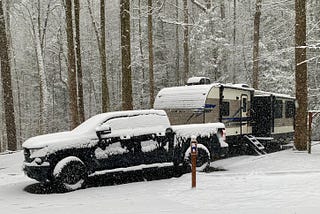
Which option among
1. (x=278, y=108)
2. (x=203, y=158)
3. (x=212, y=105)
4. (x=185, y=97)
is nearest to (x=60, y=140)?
(x=203, y=158)

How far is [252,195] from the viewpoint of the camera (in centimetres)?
777

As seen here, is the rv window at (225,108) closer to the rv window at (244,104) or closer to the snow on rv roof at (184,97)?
the snow on rv roof at (184,97)

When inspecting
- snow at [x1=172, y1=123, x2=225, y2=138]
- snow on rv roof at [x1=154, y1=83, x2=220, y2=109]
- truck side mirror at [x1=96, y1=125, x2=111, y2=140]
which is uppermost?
snow on rv roof at [x1=154, y1=83, x2=220, y2=109]

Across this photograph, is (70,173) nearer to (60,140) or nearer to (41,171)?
(41,171)

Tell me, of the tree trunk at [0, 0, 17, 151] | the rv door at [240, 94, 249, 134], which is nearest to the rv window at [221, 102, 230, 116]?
the rv door at [240, 94, 249, 134]

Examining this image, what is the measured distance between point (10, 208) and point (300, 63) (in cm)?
1011

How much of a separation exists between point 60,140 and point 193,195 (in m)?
3.68

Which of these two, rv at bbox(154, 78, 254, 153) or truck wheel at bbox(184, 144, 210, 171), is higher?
rv at bbox(154, 78, 254, 153)

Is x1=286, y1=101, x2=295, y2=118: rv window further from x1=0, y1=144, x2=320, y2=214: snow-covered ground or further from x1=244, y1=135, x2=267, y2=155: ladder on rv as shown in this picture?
x1=0, y1=144, x2=320, y2=214: snow-covered ground

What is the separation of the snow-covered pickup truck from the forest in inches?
228

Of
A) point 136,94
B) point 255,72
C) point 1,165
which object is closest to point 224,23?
point 255,72

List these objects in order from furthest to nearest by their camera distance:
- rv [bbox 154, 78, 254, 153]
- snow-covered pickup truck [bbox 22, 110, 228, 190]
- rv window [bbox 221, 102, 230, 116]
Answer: rv window [bbox 221, 102, 230, 116], rv [bbox 154, 78, 254, 153], snow-covered pickup truck [bbox 22, 110, 228, 190]

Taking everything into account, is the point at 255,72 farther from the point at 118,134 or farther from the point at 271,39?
the point at 118,134

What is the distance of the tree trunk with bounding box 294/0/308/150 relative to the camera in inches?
560
